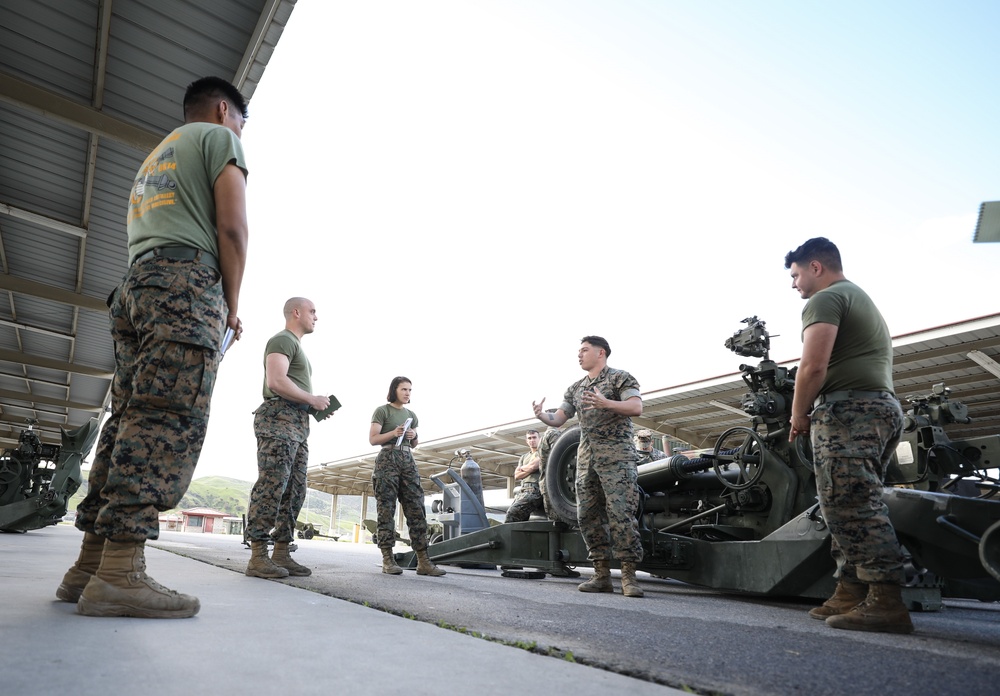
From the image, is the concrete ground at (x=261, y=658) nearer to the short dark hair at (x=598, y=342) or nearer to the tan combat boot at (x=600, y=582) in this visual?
the tan combat boot at (x=600, y=582)

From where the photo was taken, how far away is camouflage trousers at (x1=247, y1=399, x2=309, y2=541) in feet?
13.4

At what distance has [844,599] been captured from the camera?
293 cm

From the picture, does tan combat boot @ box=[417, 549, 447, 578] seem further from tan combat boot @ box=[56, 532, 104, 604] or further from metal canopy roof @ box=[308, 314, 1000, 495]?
metal canopy roof @ box=[308, 314, 1000, 495]

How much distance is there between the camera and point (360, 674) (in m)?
1.32

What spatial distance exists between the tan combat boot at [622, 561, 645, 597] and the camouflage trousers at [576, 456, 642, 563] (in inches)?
1.8

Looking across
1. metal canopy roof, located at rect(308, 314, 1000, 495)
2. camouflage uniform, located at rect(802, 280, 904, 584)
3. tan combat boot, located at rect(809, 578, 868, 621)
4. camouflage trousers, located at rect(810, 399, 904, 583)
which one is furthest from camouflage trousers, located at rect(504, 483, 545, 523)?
camouflage trousers, located at rect(810, 399, 904, 583)

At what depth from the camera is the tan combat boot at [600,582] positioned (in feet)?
14.1

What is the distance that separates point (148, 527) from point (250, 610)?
0.48m

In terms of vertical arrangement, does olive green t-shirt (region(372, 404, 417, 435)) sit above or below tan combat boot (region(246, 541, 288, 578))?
above

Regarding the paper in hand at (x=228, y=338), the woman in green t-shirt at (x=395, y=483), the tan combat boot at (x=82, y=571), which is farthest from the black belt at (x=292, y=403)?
the tan combat boot at (x=82, y=571)

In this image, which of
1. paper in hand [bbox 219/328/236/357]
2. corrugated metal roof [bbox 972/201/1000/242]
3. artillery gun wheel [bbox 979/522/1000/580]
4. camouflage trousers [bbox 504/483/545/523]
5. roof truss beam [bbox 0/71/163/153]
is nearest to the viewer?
corrugated metal roof [bbox 972/201/1000/242]

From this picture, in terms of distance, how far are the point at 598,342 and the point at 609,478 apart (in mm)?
1060

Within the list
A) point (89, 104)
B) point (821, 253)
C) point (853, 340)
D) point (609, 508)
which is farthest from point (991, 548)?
point (89, 104)

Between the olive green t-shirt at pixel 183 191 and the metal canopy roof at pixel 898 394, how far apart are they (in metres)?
5.92
